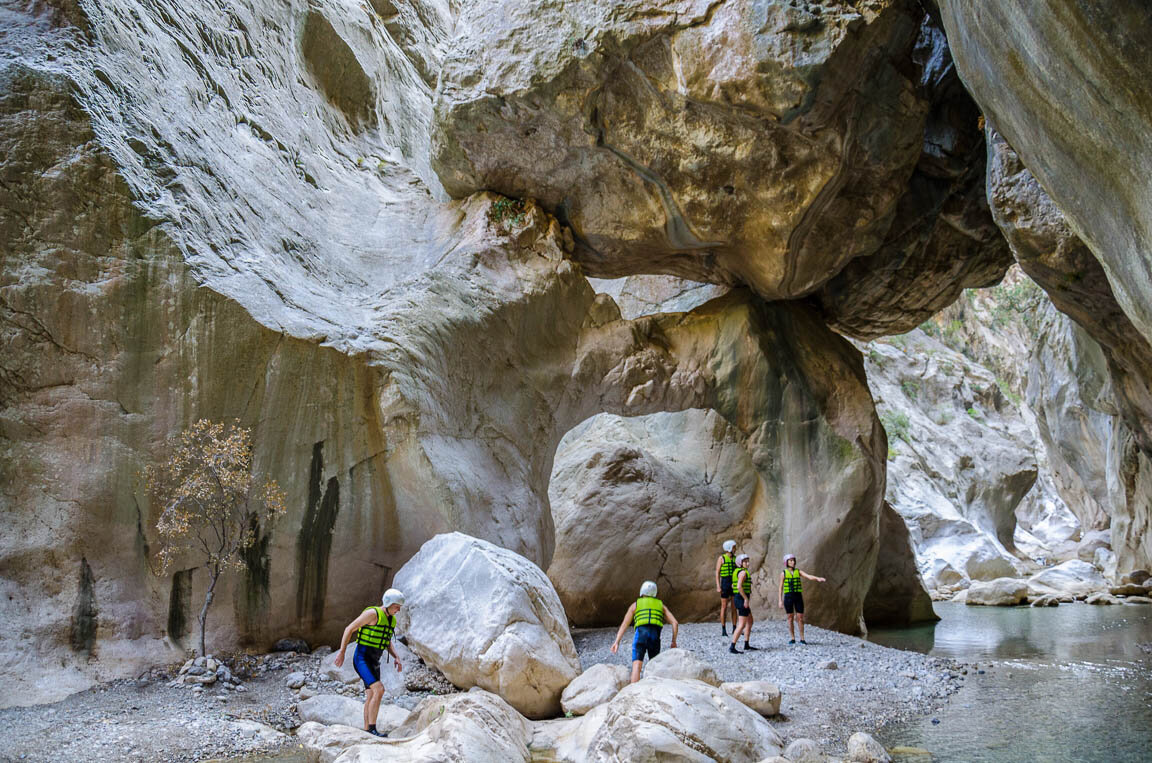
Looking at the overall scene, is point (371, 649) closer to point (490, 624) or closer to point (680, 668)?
point (490, 624)

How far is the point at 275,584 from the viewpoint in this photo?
9945 millimetres

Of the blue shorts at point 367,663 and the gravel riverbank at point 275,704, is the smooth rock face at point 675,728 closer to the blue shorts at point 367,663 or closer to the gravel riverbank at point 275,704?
the gravel riverbank at point 275,704

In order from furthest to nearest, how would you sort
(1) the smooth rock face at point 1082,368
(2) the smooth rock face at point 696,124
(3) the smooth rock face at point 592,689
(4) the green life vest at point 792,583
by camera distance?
(4) the green life vest at point 792,583 → (2) the smooth rock face at point 696,124 → (1) the smooth rock face at point 1082,368 → (3) the smooth rock face at point 592,689

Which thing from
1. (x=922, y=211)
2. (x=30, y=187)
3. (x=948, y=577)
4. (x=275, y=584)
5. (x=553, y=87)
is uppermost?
(x=553, y=87)

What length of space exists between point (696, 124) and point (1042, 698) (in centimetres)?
902

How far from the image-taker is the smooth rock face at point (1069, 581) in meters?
23.0

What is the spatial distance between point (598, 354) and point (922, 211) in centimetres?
675

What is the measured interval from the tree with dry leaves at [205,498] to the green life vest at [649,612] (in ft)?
14.9

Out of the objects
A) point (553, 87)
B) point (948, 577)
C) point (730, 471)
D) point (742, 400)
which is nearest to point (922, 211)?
point (742, 400)

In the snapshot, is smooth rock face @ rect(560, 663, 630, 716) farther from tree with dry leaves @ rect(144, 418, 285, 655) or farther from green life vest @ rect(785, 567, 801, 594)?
green life vest @ rect(785, 567, 801, 594)

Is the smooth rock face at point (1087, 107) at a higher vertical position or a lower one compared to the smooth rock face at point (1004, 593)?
higher

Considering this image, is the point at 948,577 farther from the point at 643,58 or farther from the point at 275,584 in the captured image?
the point at 275,584

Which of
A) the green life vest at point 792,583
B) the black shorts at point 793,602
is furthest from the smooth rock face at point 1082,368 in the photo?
the black shorts at point 793,602

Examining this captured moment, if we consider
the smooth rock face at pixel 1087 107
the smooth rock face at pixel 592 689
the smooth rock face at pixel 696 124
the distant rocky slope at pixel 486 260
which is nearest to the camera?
the smooth rock face at pixel 1087 107
